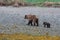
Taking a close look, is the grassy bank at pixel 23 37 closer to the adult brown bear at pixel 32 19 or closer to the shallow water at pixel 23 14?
the shallow water at pixel 23 14

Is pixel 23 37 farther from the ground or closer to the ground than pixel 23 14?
closer to the ground

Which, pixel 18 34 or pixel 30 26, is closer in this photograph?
pixel 18 34

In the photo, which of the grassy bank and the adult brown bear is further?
the adult brown bear

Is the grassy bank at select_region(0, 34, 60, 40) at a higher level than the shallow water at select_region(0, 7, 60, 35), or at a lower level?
lower

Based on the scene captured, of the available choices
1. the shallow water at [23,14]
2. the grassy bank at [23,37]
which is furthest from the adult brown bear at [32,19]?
the grassy bank at [23,37]

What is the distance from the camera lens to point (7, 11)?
480cm

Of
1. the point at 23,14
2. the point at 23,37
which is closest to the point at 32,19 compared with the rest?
the point at 23,14

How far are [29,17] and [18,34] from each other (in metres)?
0.62

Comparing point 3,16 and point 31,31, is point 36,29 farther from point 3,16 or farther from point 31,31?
point 3,16

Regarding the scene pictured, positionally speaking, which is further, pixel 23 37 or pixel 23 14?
pixel 23 14

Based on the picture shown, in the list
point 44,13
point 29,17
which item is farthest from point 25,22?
point 44,13

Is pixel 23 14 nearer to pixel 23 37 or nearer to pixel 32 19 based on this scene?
pixel 32 19

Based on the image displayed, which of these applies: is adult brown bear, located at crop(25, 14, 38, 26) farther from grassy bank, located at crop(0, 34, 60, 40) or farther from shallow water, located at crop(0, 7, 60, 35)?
grassy bank, located at crop(0, 34, 60, 40)

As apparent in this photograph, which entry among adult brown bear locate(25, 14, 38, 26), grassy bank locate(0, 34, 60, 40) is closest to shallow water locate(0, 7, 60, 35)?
adult brown bear locate(25, 14, 38, 26)
